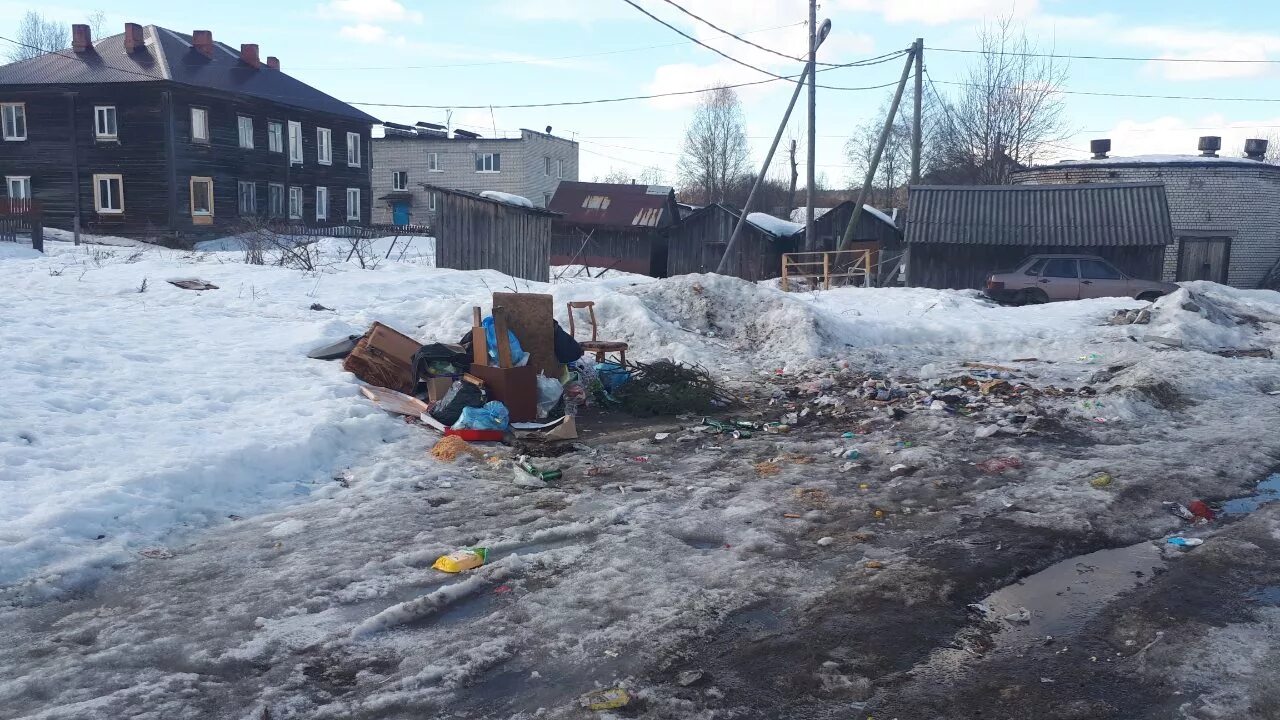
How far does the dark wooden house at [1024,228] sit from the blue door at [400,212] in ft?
111

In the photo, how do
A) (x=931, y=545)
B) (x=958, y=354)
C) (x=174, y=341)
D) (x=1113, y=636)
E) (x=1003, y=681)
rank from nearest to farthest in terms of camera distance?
(x=1003, y=681)
(x=1113, y=636)
(x=931, y=545)
(x=174, y=341)
(x=958, y=354)

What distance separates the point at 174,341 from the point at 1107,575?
376 inches

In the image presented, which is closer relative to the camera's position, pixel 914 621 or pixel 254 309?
pixel 914 621

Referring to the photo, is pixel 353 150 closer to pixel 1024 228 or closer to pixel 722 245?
pixel 722 245

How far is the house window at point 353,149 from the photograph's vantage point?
4038cm

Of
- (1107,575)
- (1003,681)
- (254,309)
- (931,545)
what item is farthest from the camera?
(254,309)

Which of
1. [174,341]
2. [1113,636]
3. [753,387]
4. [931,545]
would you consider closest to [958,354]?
[753,387]

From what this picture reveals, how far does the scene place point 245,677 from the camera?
3770mm

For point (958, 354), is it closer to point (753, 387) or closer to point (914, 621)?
point (753, 387)

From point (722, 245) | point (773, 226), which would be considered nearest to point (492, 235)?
point (722, 245)

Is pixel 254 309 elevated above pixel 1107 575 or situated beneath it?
elevated above

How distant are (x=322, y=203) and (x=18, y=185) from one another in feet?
36.8

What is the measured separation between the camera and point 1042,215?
24.4 meters

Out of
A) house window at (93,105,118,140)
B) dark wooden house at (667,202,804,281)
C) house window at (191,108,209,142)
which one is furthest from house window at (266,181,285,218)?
dark wooden house at (667,202,804,281)
